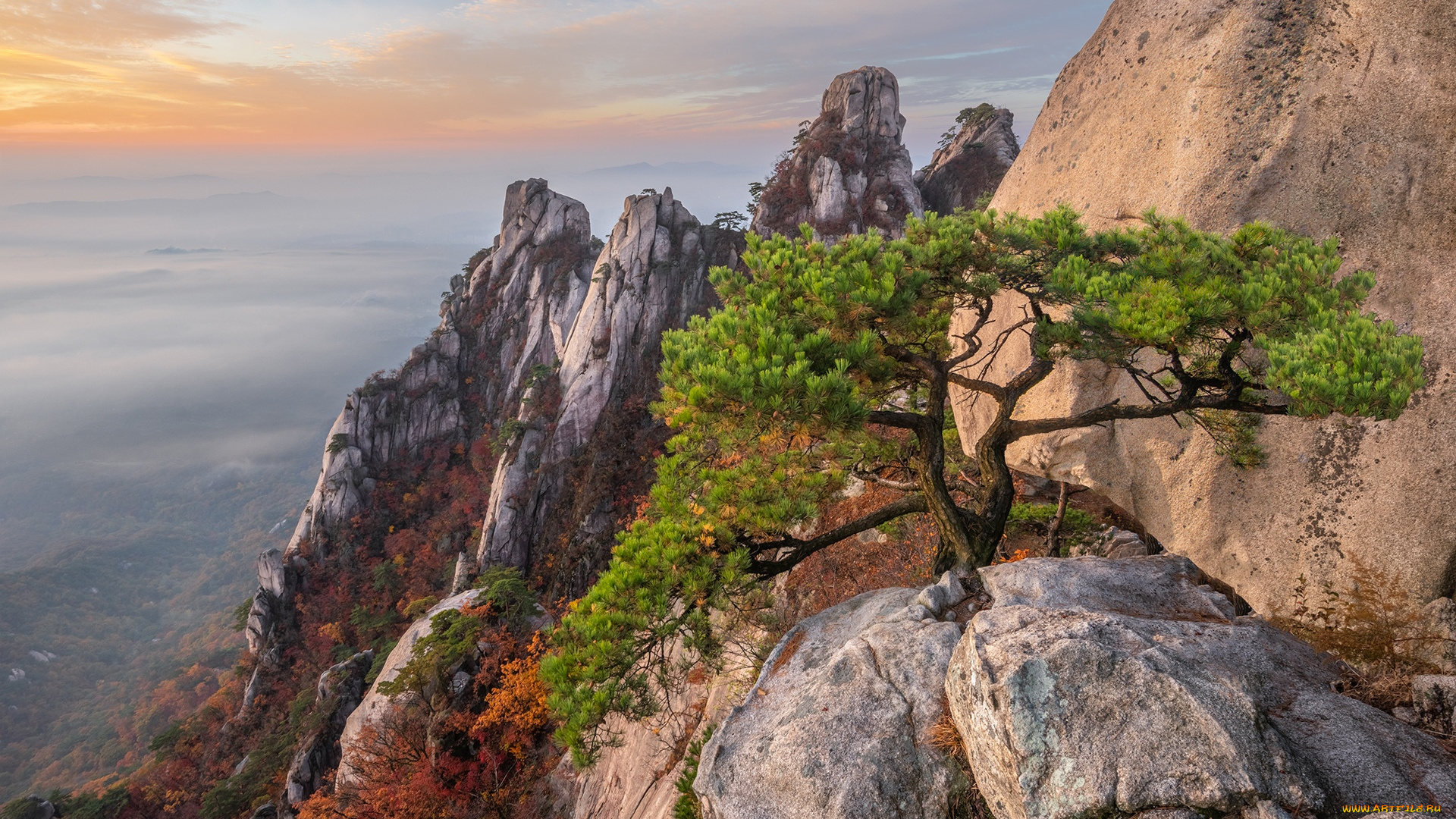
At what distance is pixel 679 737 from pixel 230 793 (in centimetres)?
2850

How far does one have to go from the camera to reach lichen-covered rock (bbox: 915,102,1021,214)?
45219 millimetres

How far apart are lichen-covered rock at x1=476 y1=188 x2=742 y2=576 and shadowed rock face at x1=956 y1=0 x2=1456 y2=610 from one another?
96.7ft

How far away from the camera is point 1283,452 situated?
828 cm

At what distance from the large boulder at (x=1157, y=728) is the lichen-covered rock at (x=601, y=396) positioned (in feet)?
104

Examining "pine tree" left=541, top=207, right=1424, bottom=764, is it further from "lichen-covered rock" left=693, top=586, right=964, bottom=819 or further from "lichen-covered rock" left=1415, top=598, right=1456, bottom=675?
"lichen-covered rock" left=1415, top=598, right=1456, bottom=675

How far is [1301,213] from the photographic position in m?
8.26

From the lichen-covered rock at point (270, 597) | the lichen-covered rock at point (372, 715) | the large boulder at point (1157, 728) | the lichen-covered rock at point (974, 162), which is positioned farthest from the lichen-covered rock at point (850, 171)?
the lichen-covered rock at point (270, 597)

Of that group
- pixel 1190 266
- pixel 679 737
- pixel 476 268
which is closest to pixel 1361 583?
pixel 1190 266

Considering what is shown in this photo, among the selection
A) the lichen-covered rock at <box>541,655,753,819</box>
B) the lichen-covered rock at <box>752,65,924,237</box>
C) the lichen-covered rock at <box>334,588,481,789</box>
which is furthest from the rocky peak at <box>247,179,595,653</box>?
the lichen-covered rock at <box>541,655,753,819</box>

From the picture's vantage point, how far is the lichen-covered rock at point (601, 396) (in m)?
39.5

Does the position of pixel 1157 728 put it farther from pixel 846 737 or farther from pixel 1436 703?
pixel 1436 703

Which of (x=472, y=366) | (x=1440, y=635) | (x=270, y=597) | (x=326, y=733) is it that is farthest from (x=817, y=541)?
(x=472, y=366)

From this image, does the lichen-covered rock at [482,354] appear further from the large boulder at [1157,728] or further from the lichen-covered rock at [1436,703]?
the lichen-covered rock at [1436,703]

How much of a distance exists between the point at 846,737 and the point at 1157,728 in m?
2.60
